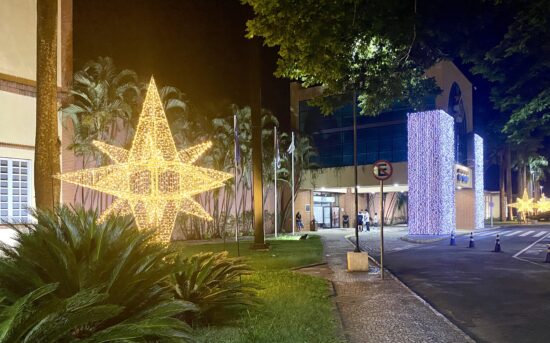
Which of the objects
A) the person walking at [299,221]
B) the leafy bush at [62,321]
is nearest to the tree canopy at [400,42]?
the leafy bush at [62,321]

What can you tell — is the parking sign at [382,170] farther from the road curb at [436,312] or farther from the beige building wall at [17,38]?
the beige building wall at [17,38]

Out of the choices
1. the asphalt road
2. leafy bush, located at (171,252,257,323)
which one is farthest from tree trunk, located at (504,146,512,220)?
leafy bush, located at (171,252,257,323)

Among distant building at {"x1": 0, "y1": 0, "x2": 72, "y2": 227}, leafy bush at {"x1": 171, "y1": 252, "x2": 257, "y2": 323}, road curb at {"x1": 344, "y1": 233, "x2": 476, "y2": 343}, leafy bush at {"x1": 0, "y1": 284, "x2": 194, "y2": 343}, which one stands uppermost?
distant building at {"x1": 0, "y1": 0, "x2": 72, "y2": 227}

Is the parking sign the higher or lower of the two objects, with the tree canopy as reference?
lower

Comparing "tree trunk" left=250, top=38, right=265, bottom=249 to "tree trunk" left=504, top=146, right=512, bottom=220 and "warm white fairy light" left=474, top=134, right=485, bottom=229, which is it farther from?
"tree trunk" left=504, top=146, right=512, bottom=220

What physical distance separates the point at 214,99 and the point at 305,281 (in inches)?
928

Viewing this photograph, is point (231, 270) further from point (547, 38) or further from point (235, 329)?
point (547, 38)

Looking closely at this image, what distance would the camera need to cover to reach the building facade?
40219 millimetres

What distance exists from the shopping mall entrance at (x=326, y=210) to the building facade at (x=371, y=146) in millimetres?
97

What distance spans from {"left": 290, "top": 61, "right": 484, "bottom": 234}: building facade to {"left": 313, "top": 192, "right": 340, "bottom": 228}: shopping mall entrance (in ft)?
0.32

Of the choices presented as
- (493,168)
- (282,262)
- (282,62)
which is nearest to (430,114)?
(282,262)

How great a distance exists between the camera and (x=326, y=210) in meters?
48.5

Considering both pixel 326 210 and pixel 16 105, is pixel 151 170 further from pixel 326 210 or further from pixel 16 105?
pixel 326 210

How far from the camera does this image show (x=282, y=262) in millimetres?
16812
